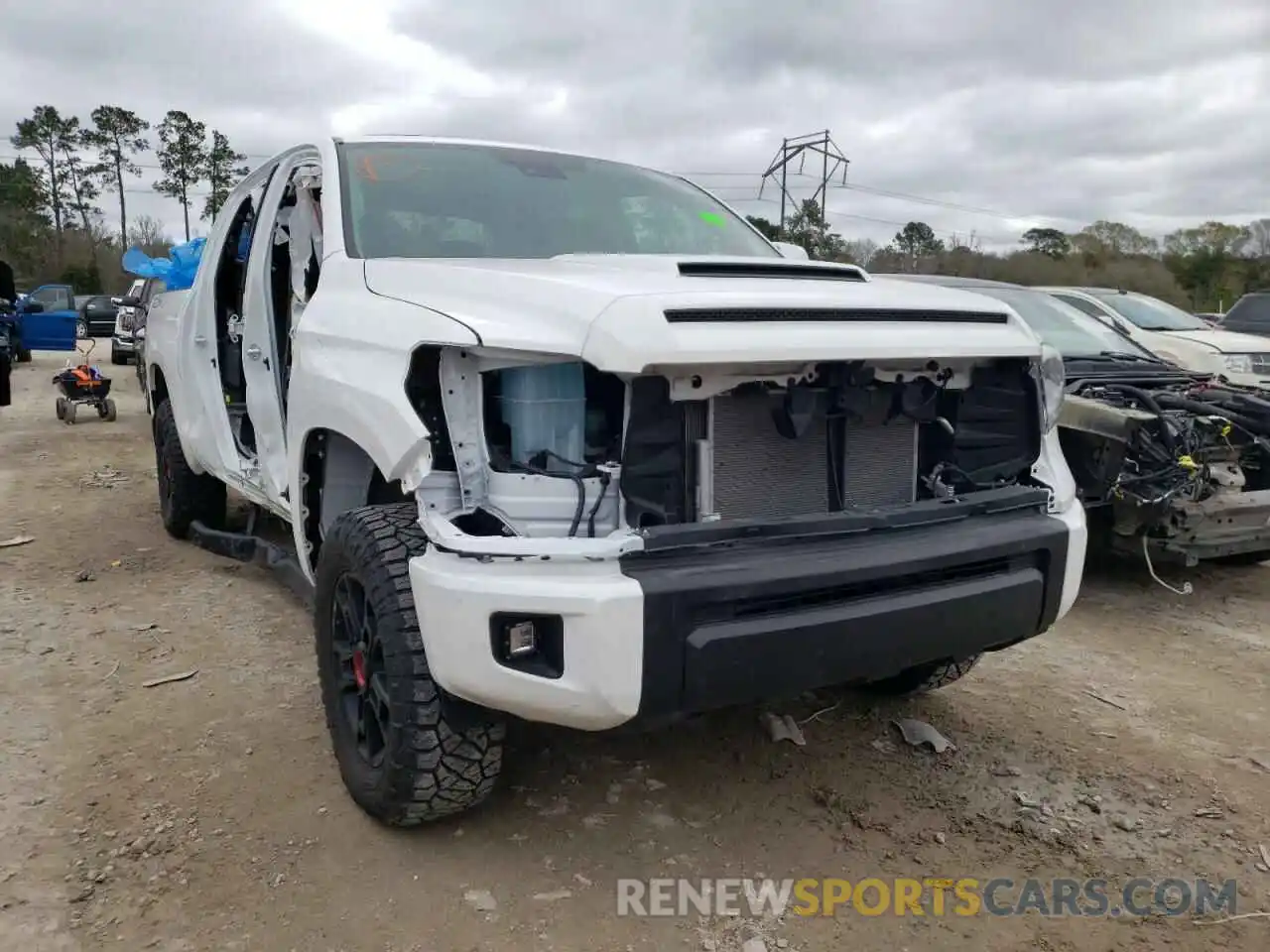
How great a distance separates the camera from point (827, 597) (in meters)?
2.32

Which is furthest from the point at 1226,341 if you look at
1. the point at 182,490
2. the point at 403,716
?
the point at 403,716

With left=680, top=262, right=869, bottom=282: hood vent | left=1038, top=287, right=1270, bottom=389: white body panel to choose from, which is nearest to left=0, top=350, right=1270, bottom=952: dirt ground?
left=680, top=262, right=869, bottom=282: hood vent

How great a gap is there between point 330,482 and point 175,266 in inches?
127

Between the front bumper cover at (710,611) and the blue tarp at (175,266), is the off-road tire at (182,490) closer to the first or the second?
the blue tarp at (175,266)

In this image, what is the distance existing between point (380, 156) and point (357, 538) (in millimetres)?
1606

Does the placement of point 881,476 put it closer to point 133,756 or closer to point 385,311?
point 385,311

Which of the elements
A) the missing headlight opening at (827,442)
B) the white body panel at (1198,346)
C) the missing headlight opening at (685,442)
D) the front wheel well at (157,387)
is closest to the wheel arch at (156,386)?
the front wheel well at (157,387)

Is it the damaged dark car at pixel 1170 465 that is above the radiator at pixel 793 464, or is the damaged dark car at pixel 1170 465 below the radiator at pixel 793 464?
below

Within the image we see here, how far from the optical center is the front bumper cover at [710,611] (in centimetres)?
210

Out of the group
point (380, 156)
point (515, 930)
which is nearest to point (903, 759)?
point (515, 930)

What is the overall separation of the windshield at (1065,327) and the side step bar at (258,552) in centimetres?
450

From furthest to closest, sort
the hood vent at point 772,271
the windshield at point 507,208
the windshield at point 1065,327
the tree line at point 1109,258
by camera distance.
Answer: the tree line at point 1109,258
the windshield at point 1065,327
the windshield at point 507,208
the hood vent at point 772,271

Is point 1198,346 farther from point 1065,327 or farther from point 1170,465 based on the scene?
point 1170,465

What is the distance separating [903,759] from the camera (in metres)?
3.17
